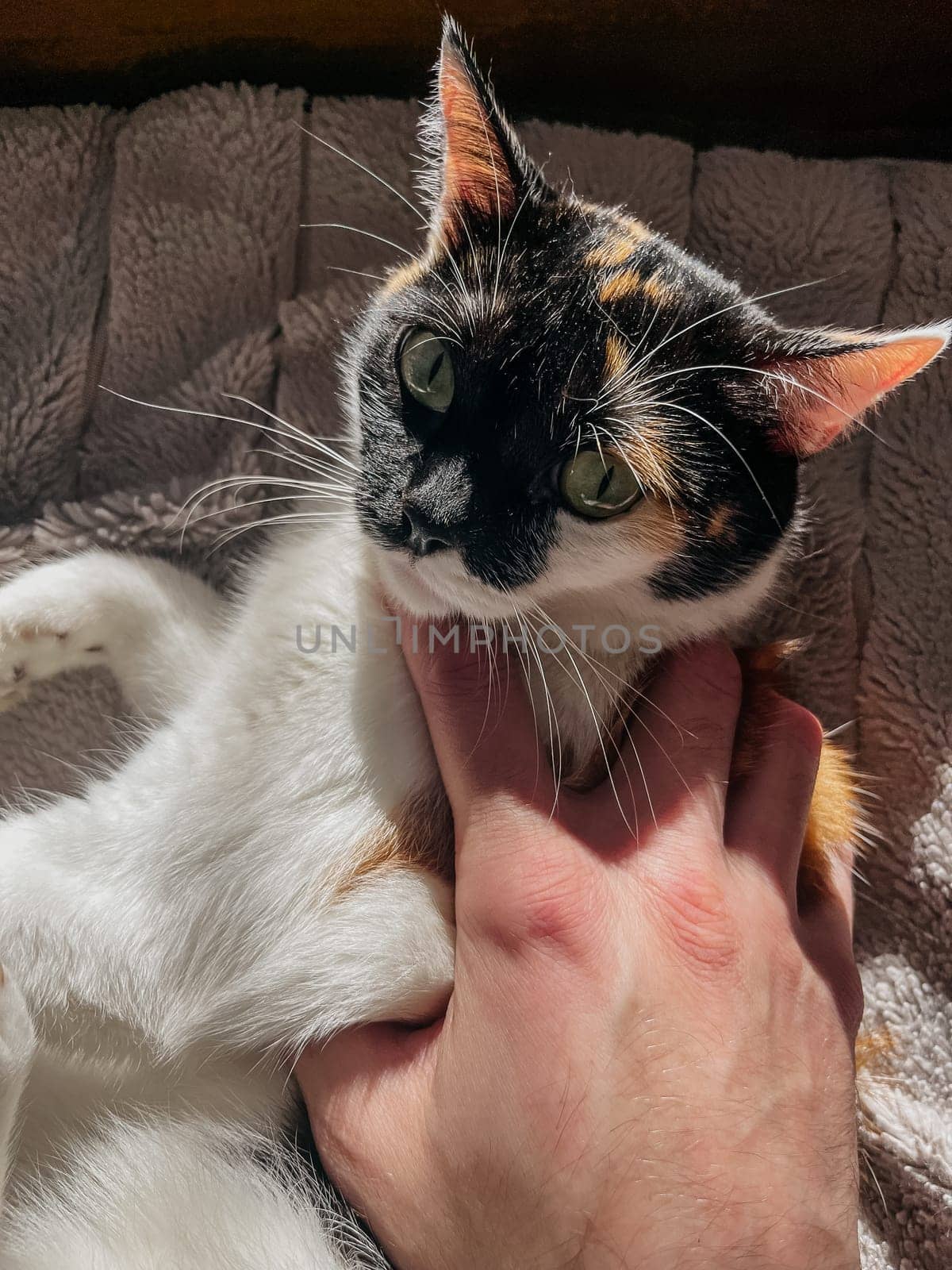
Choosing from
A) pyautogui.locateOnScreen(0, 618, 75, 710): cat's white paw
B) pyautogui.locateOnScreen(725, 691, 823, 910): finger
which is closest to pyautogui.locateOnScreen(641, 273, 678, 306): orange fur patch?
pyautogui.locateOnScreen(725, 691, 823, 910): finger

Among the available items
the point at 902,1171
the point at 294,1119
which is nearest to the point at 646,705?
the point at 294,1119

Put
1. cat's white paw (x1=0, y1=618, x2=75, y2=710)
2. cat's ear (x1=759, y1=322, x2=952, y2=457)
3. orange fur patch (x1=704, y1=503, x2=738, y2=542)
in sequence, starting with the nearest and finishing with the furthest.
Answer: cat's ear (x1=759, y1=322, x2=952, y2=457), orange fur patch (x1=704, y1=503, x2=738, y2=542), cat's white paw (x1=0, y1=618, x2=75, y2=710)

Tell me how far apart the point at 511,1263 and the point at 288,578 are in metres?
0.76

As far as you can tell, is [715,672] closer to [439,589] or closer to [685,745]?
[685,745]

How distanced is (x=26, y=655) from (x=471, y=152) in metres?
0.80

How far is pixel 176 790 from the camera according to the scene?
0.98 m

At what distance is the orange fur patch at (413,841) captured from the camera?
93 centimetres

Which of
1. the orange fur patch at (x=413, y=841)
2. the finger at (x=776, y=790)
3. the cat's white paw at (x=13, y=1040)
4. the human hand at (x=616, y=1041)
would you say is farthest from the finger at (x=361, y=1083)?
the finger at (x=776, y=790)

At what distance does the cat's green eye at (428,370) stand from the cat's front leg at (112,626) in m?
0.48

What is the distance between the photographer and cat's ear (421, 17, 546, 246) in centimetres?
87

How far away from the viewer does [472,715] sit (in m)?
0.93

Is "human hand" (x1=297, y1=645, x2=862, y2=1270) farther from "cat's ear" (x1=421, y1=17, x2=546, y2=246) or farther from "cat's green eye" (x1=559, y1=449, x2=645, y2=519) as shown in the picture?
"cat's ear" (x1=421, y1=17, x2=546, y2=246)

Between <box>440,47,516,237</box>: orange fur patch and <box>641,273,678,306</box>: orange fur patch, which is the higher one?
<box>440,47,516,237</box>: orange fur patch

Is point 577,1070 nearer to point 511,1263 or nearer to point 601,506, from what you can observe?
point 511,1263
